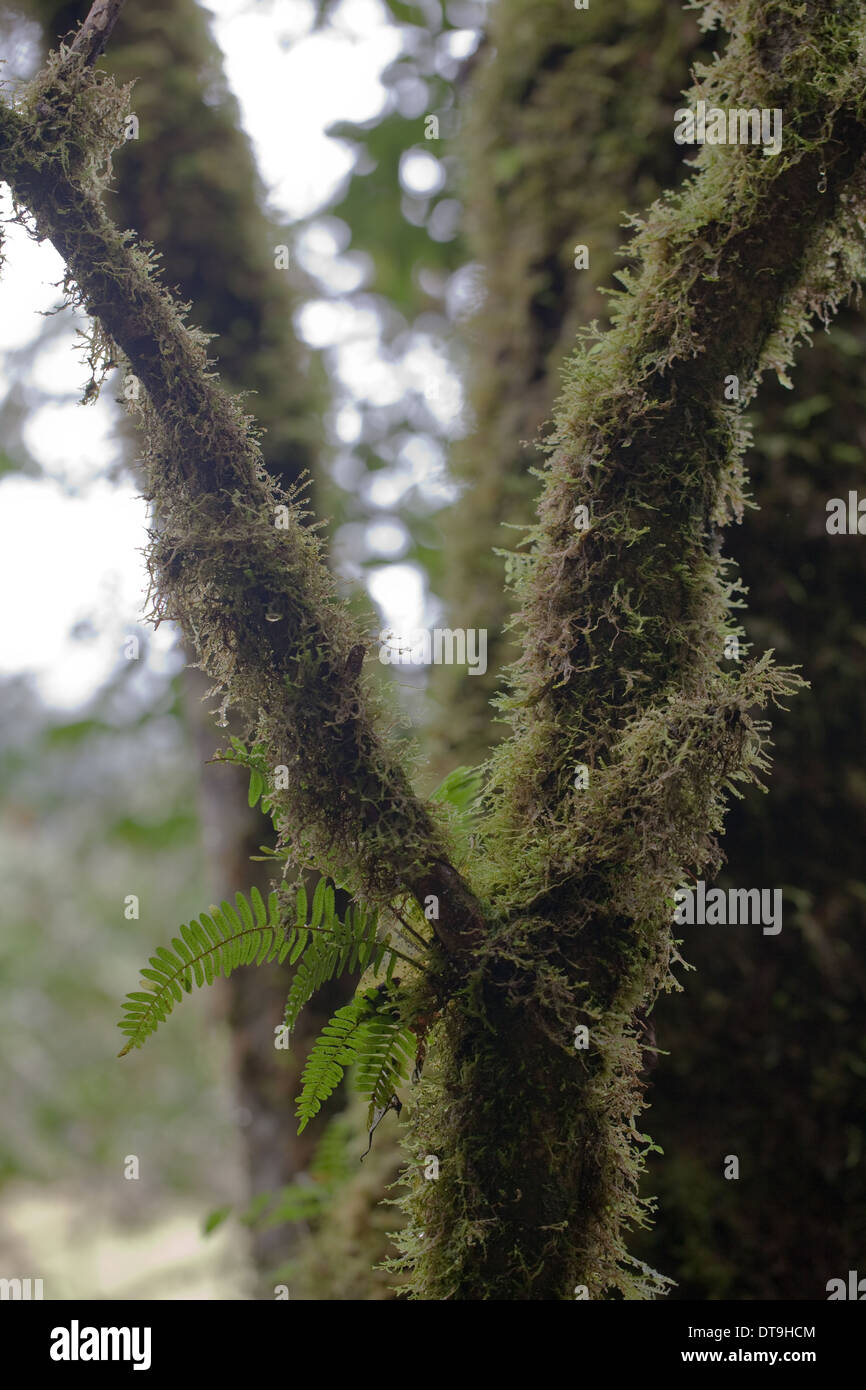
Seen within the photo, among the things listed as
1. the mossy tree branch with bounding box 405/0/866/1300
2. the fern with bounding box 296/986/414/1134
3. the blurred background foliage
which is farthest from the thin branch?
the fern with bounding box 296/986/414/1134

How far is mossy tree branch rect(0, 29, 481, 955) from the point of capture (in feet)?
3.74

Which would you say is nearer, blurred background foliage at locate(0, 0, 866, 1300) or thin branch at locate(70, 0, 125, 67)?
thin branch at locate(70, 0, 125, 67)

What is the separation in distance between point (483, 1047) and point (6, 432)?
345 centimetres

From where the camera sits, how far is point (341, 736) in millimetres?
1141

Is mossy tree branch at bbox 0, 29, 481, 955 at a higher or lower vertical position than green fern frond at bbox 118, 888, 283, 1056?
higher

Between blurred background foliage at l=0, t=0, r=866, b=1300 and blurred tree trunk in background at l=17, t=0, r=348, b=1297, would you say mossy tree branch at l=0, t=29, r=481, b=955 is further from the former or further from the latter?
blurred tree trunk in background at l=17, t=0, r=348, b=1297

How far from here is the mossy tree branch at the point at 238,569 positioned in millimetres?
1140

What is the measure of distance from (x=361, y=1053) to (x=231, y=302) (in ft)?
8.23

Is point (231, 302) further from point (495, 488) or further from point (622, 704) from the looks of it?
point (622, 704)

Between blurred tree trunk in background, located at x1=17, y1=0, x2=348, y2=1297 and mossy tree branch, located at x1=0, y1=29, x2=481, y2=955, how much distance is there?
1.63m

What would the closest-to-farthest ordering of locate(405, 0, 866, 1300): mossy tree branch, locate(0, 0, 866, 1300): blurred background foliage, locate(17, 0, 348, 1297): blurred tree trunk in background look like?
locate(405, 0, 866, 1300): mossy tree branch < locate(0, 0, 866, 1300): blurred background foliage < locate(17, 0, 348, 1297): blurred tree trunk in background

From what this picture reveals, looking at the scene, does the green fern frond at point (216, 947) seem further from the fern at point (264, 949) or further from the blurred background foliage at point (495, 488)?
the blurred background foliage at point (495, 488)

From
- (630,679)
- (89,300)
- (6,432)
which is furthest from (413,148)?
(630,679)

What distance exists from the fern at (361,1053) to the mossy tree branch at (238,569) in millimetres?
139
